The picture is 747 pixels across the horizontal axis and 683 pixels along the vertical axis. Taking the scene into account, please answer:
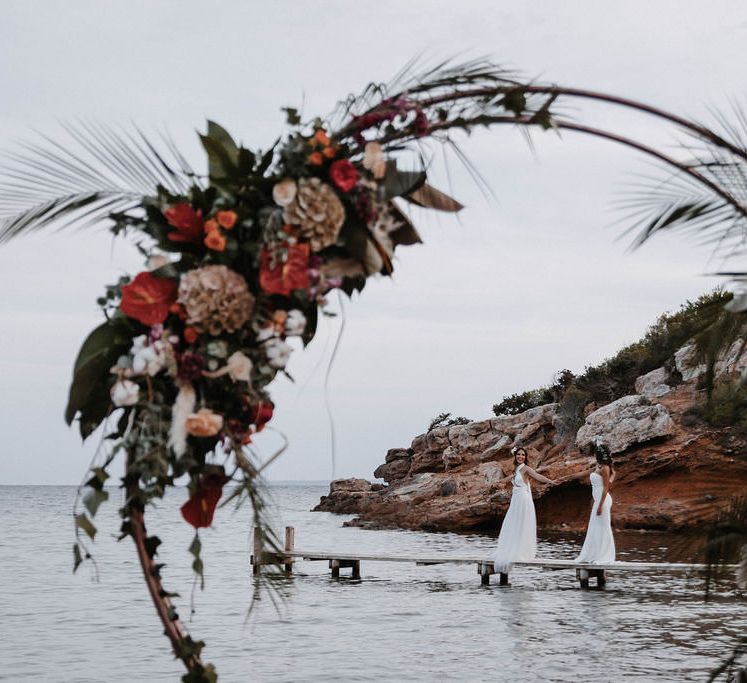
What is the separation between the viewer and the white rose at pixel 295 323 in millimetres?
3717

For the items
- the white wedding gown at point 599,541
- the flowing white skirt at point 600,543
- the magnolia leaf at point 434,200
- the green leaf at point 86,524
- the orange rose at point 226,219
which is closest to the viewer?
the green leaf at point 86,524

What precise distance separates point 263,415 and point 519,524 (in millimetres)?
Result: 15086

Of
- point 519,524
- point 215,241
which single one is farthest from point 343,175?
point 519,524

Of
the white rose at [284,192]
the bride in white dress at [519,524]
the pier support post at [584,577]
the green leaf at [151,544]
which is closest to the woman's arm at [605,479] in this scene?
the bride in white dress at [519,524]

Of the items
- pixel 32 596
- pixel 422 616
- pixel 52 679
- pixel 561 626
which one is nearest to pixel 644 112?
pixel 52 679

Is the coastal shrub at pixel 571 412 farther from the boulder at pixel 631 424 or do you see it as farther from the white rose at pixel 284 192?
the white rose at pixel 284 192

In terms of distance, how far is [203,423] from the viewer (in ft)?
11.7

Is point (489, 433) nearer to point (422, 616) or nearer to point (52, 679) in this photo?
point (422, 616)

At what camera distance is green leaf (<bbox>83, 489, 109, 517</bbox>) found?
3643 mm

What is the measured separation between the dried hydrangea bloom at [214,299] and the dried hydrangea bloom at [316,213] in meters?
0.31

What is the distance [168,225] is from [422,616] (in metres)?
12.7

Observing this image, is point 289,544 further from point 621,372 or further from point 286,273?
point 621,372

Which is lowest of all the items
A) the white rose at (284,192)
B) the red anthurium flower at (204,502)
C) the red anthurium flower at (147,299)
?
the red anthurium flower at (204,502)

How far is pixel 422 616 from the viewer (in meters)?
15.6
